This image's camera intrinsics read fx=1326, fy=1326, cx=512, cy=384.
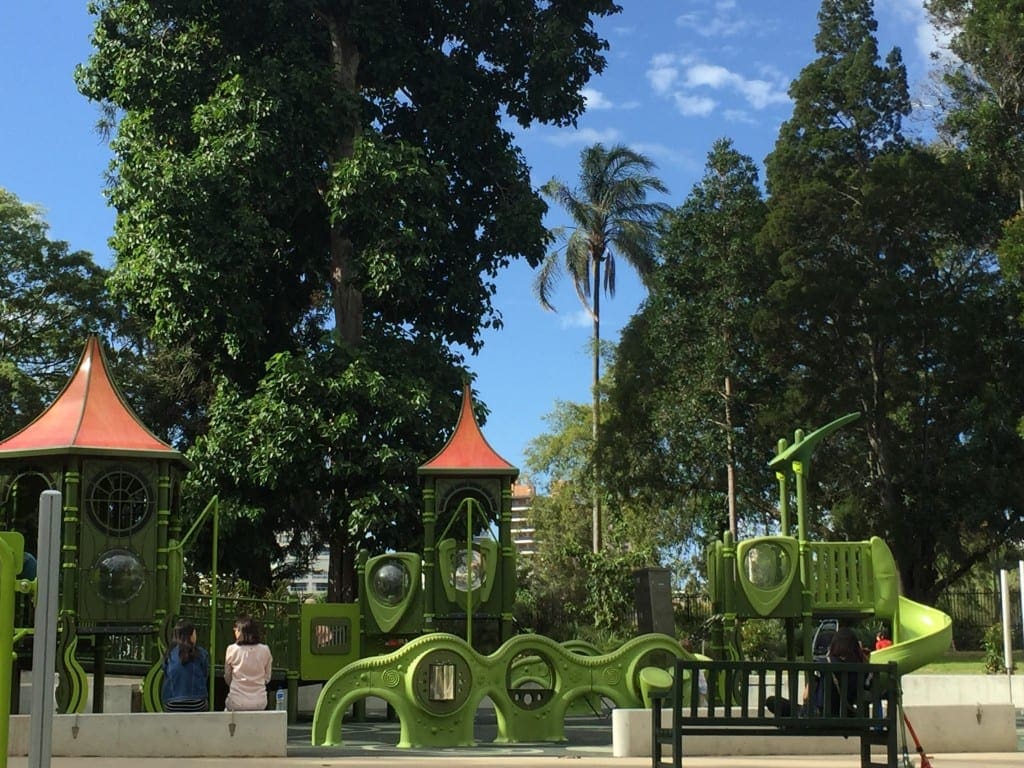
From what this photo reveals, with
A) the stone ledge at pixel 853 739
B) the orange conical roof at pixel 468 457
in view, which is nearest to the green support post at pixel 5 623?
the stone ledge at pixel 853 739

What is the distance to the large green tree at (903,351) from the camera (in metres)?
34.2

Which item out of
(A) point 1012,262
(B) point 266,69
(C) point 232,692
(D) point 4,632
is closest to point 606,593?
(A) point 1012,262

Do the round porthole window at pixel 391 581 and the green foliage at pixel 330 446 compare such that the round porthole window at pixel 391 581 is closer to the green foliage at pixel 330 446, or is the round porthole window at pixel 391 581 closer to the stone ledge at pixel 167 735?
the green foliage at pixel 330 446

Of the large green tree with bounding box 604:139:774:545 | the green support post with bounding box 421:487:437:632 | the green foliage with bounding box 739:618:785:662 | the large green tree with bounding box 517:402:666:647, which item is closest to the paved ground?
the green support post with bounding box 421:487:437:632

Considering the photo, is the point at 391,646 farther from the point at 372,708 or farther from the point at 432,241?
the point at 432,241

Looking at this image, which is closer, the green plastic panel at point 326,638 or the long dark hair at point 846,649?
the long dark hair at point 846,649

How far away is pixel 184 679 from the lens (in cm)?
1231

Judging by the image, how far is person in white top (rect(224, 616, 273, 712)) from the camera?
40.1ft

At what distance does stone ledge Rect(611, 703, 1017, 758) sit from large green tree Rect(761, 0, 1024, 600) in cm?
2181

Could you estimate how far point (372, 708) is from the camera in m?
22.8

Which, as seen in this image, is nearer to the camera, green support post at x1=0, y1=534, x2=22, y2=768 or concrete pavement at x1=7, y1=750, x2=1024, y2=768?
green support post at x1=0, y1=534, x2=22, y2=768

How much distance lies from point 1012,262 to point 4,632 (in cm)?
2950

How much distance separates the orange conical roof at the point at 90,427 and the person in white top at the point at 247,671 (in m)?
Answer: 4.02

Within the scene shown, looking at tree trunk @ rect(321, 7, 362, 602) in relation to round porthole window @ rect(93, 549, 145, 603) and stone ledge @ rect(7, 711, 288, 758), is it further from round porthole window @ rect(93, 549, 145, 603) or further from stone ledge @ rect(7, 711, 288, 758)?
stone ledge @ rect(7, 711, 288, 758)
